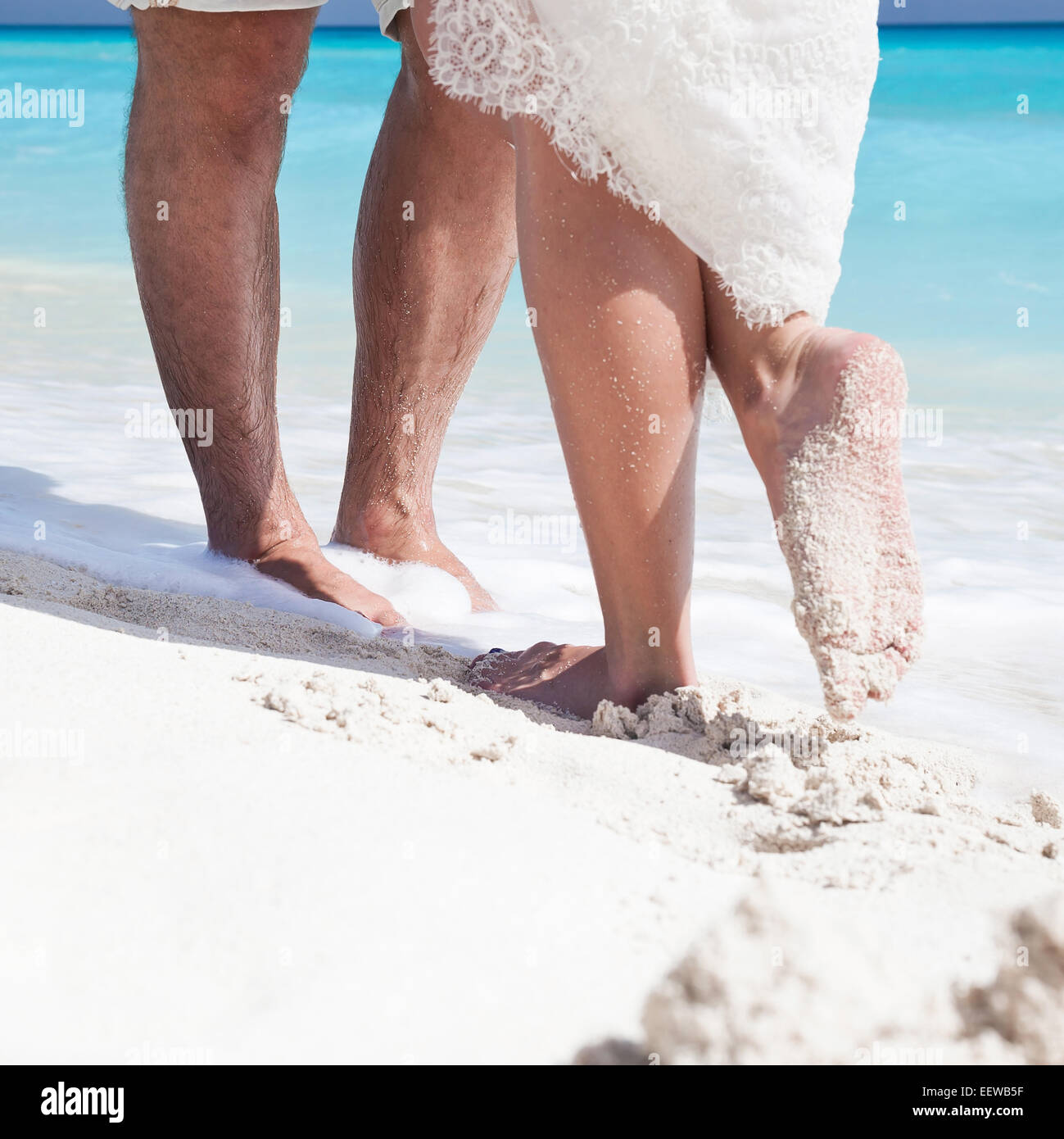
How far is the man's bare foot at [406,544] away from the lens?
204cm

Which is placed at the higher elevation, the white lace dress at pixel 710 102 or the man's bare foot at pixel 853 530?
the white lace dress at pixel 710 102

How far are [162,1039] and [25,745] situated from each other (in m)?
0.31

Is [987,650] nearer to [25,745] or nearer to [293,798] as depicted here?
[293,798]

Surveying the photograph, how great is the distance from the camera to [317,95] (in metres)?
13.0

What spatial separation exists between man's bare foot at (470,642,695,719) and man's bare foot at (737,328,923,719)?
25 centimetres

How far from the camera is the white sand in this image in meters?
0.66

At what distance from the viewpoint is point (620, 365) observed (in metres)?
1.18

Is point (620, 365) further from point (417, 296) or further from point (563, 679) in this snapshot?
point (417, 296)

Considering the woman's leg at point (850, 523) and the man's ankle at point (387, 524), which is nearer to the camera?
the woman's leg at point (850, 523)

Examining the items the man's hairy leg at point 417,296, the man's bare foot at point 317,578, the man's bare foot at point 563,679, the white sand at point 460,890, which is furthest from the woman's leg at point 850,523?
the man's hairy leg at point 417,296

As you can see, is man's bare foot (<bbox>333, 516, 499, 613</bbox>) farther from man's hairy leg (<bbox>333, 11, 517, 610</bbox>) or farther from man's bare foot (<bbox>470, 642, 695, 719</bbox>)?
man's bare foot (<bbox>470, 642, 695, 719</bbox>)

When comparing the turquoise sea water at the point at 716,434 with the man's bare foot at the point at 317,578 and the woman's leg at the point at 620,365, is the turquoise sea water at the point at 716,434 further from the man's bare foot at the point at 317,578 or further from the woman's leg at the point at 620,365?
the woman's leg at the point at 620,365

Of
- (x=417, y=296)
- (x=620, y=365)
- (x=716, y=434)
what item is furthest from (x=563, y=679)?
(x=716, y=434)

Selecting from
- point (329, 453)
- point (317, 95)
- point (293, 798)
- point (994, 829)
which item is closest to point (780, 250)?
point (994, 829)
